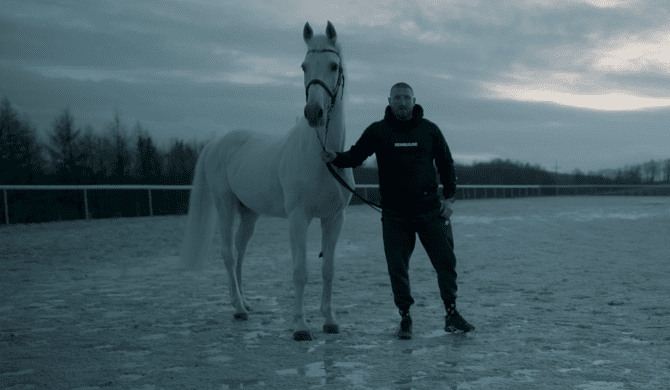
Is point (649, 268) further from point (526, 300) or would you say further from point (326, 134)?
point (326, 134)

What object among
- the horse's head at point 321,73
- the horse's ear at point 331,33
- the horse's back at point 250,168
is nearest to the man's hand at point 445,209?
the horse's head at point 321,73

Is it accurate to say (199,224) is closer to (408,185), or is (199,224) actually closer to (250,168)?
(250,168)

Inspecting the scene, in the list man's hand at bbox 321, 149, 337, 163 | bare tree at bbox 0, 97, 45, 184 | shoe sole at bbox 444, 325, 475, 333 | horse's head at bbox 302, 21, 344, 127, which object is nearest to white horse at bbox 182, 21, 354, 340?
horse's head at bbox 302, 21, 344, 127

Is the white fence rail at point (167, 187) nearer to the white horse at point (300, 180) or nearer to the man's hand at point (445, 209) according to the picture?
the white horse at point (300, 180)

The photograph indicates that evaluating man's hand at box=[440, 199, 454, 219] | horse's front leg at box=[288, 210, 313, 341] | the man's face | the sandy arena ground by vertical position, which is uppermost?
the man's face

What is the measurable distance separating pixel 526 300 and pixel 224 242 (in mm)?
2943

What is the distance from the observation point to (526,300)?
5.27 metres

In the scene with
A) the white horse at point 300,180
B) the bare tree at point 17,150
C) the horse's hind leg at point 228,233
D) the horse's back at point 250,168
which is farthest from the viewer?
the bare tree at point 17,150

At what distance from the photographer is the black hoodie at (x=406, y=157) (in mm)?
4035

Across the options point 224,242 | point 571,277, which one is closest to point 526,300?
point 571,277

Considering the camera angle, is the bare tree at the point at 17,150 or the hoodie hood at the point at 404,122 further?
the bare tree at the point at 17,150

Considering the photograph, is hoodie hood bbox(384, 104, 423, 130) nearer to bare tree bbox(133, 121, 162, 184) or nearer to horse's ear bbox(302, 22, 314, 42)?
horse's ear bbox(302, 22, 314, 42)

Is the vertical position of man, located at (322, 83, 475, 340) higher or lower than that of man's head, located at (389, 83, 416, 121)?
lower

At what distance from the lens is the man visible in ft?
13.2
